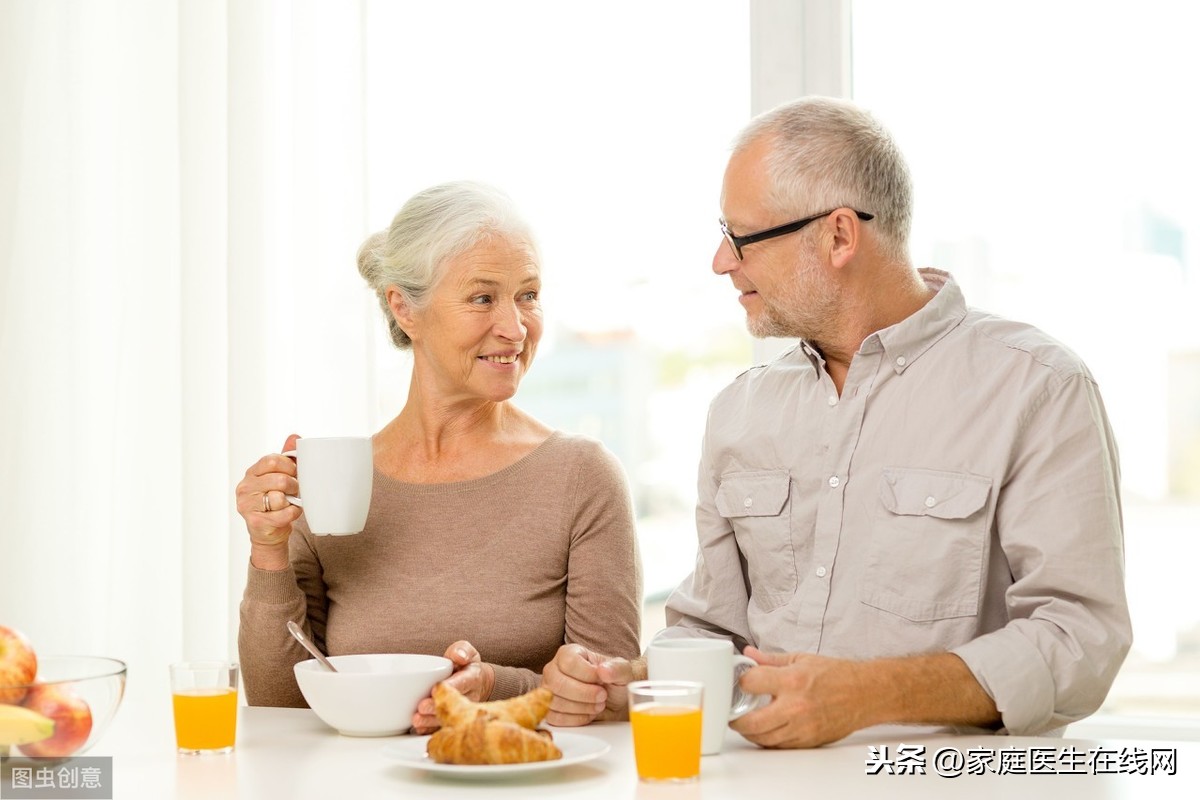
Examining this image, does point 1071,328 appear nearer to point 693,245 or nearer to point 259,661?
point 693,245

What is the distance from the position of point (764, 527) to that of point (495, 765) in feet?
2.39

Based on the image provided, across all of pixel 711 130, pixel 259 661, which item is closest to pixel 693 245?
pixel 711 130

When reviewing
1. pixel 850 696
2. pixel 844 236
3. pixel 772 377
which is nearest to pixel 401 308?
pixel 772 377

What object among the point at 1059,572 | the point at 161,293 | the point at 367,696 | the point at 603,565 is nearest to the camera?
the point at 367,696

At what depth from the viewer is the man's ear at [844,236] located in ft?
6.13

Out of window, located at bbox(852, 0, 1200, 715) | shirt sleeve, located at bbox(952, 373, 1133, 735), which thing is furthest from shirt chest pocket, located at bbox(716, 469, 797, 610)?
window, located at bbox(852, 0, 1200, 715)

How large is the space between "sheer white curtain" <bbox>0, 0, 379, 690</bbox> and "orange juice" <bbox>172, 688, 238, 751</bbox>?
46.6 inches

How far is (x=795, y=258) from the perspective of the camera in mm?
1890

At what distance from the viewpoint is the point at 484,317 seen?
2041 mm

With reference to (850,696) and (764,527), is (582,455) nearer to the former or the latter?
(764,527)

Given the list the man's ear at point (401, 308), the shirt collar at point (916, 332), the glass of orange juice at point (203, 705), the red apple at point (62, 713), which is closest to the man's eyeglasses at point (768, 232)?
the shirt collar at point (916, 332)

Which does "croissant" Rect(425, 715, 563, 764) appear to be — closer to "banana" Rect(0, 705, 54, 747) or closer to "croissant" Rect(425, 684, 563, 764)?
"croissant" Rect(425, 684, 563, 764)

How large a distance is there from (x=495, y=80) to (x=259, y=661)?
4.49ft

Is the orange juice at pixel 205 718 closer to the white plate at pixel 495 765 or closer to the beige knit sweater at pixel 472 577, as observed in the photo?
the white plate at pixel 495 765
